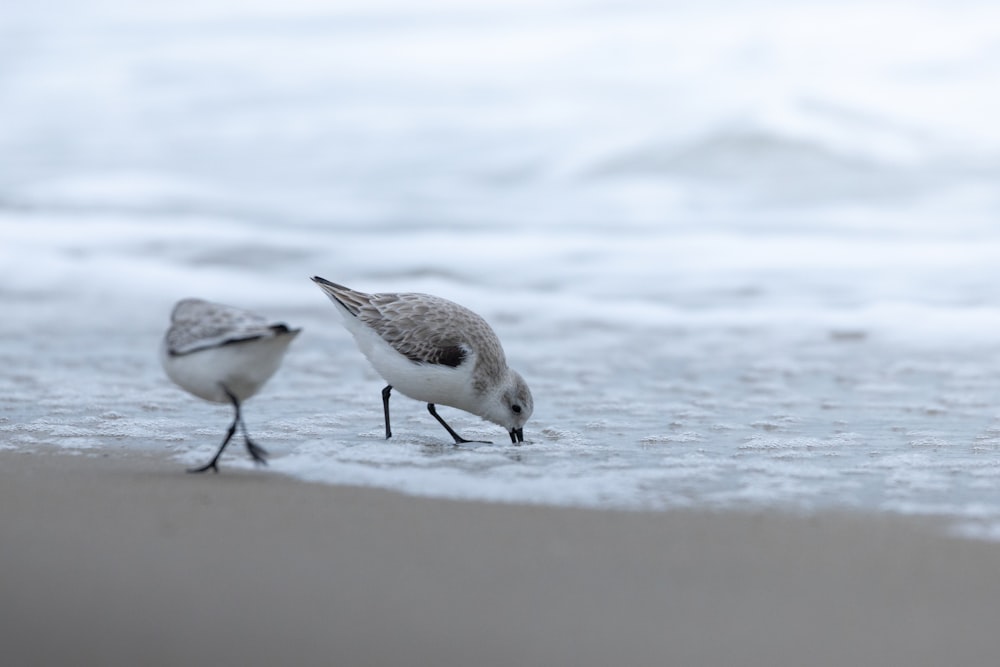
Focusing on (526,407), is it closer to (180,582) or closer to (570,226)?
(180,582)

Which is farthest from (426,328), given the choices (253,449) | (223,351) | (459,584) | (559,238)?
(559,238)

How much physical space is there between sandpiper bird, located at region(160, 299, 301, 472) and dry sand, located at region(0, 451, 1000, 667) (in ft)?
1.27

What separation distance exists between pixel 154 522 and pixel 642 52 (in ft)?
54.5

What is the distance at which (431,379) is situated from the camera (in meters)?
5.22

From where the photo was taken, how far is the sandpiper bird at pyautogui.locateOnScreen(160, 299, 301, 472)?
4324 millimetres

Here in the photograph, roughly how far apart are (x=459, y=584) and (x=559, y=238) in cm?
861

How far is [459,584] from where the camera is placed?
11.5 ft

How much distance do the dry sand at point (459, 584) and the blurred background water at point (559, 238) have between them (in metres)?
0.38

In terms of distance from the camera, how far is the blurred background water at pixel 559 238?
5.12 metres

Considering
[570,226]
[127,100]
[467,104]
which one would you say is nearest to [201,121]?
[127,100]

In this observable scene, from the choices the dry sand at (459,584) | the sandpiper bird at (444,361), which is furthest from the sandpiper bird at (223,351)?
the sandpiper bird at (444,361)

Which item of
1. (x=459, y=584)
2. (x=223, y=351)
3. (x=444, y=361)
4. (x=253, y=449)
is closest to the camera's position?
(x=459, y=584)

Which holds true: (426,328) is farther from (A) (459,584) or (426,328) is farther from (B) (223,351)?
(A) (459,584)

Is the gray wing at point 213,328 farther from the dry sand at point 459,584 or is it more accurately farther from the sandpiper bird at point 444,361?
the sandpiper bird at point 444,361
